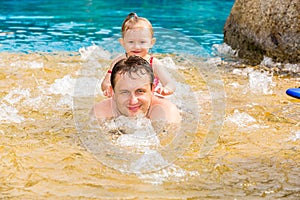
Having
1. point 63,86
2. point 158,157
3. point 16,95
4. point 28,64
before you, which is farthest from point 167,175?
point 28,64

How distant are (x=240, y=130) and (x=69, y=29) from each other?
6176mm

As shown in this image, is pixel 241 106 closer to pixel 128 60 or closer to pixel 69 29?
pixel 128 60

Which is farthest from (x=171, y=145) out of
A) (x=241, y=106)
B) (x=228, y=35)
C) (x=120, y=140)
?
(x=228, y=35)

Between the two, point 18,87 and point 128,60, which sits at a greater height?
point 128,60

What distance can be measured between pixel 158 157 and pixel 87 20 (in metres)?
7.78

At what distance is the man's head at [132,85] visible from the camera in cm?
369

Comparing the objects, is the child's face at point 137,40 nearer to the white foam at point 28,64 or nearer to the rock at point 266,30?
the white foam at point 28,64

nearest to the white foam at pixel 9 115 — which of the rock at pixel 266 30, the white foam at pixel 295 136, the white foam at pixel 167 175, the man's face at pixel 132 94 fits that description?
the man's face at pixel 132 94

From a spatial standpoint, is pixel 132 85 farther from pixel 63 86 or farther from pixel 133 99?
pixel 63 86

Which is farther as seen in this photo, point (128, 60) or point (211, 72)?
point (211, 72)

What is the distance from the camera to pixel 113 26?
1022cm

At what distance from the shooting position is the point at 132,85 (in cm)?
368

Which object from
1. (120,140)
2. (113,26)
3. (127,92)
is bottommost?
(113,26)

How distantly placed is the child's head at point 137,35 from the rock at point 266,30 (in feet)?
9.16
